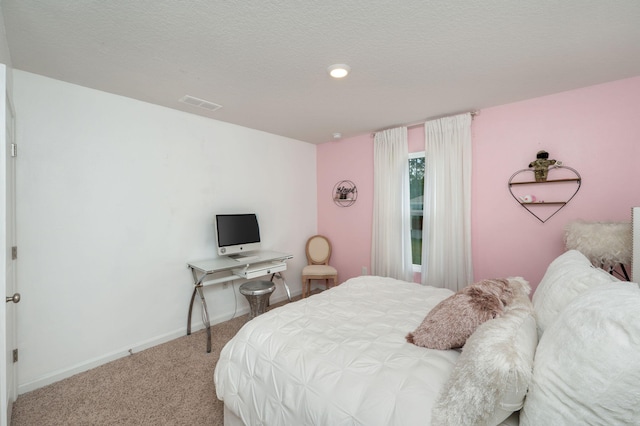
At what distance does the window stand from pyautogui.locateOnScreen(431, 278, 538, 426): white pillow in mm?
2465

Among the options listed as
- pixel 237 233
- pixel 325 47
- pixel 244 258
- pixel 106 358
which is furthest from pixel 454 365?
pixel 106 358

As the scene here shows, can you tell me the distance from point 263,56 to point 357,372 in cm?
200

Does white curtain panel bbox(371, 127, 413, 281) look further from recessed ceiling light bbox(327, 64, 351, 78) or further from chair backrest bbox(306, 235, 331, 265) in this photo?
recessed ceiling light bbox(327, 64, 351, 78)

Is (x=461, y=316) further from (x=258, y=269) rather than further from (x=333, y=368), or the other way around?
(x=258, y=269)

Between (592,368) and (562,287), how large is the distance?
0.75m

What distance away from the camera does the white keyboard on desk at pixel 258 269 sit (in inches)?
114

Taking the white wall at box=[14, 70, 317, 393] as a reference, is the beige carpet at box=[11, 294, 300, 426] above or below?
below

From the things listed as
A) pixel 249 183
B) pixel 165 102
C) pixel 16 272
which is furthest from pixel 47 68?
pixel 249 183

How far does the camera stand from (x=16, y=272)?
2.00 meters

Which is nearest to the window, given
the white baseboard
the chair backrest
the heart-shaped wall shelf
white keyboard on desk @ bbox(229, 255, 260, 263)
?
the heart-shaped wall shelf

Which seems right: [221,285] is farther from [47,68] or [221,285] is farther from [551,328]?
[551,328]

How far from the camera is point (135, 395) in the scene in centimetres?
201

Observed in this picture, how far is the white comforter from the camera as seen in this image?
1092mm

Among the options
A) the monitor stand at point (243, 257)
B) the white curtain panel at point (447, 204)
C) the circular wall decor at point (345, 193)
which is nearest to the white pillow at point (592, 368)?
the white curtain panel at point (447, 204)
